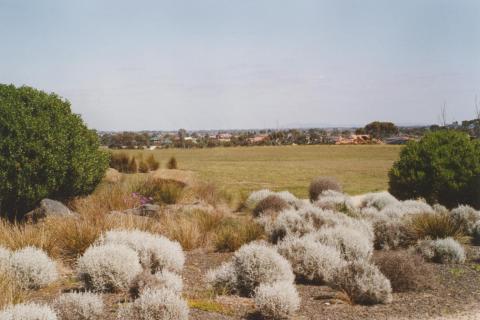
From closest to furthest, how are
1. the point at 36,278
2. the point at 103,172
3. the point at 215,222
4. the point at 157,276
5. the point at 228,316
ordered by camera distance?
the point at 228,316, the point at 157,276, the point at 36,278, the point at 215,222, the point at 103,172

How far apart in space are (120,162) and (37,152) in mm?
15731

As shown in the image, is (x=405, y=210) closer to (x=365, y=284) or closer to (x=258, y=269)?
(x=365, y=284)

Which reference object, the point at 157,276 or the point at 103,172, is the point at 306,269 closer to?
the point at 157,276

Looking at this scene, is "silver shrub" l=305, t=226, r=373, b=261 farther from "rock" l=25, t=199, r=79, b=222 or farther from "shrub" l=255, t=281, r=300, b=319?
"rock" l=25, t=199, r=79, b=222

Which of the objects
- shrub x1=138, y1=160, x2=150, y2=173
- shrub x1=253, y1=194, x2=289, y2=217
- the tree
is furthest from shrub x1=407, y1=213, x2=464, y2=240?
the tree

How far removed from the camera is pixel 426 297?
6.82 m

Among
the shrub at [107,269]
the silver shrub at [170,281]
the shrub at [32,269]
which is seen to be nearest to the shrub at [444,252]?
the silver shrub at [170,281]

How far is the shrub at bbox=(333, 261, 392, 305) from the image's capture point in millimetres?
6488

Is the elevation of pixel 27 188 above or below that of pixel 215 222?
above

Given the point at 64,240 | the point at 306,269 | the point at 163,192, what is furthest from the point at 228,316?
the point at 163,192

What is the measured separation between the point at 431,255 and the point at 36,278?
6.29 m

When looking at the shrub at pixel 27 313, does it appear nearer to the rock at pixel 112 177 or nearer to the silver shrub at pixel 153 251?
the silver shrub at pixel 153 251

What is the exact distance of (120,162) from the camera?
90.1ft

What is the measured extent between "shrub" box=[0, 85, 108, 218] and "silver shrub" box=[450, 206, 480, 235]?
355 inches
